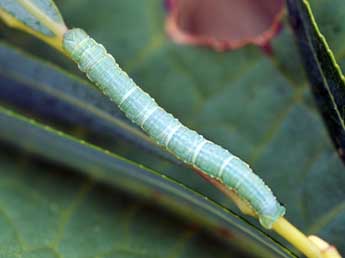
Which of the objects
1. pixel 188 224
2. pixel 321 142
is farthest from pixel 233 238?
pixel 321 142

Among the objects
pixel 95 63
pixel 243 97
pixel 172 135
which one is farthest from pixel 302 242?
pixel 243 97

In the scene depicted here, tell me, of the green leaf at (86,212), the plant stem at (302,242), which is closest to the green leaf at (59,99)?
the green leaf at (86,212)

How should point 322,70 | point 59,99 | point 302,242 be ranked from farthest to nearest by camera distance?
point 59,99, point 322,70, point 302,242

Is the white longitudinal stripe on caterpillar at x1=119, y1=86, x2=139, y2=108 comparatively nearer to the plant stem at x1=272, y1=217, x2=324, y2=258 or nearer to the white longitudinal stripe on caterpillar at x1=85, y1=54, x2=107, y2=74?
the white longitudinal stripe on caterpillar at x1=85, y1=54, x2=107, y2=74

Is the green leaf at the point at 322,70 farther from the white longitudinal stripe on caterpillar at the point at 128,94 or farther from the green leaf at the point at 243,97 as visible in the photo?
the white longitudinal stripe on caterpillar at the point at 128,94

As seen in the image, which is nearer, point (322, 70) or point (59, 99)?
point (322, 70)

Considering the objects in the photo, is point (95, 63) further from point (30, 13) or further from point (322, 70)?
point (322, 70)
